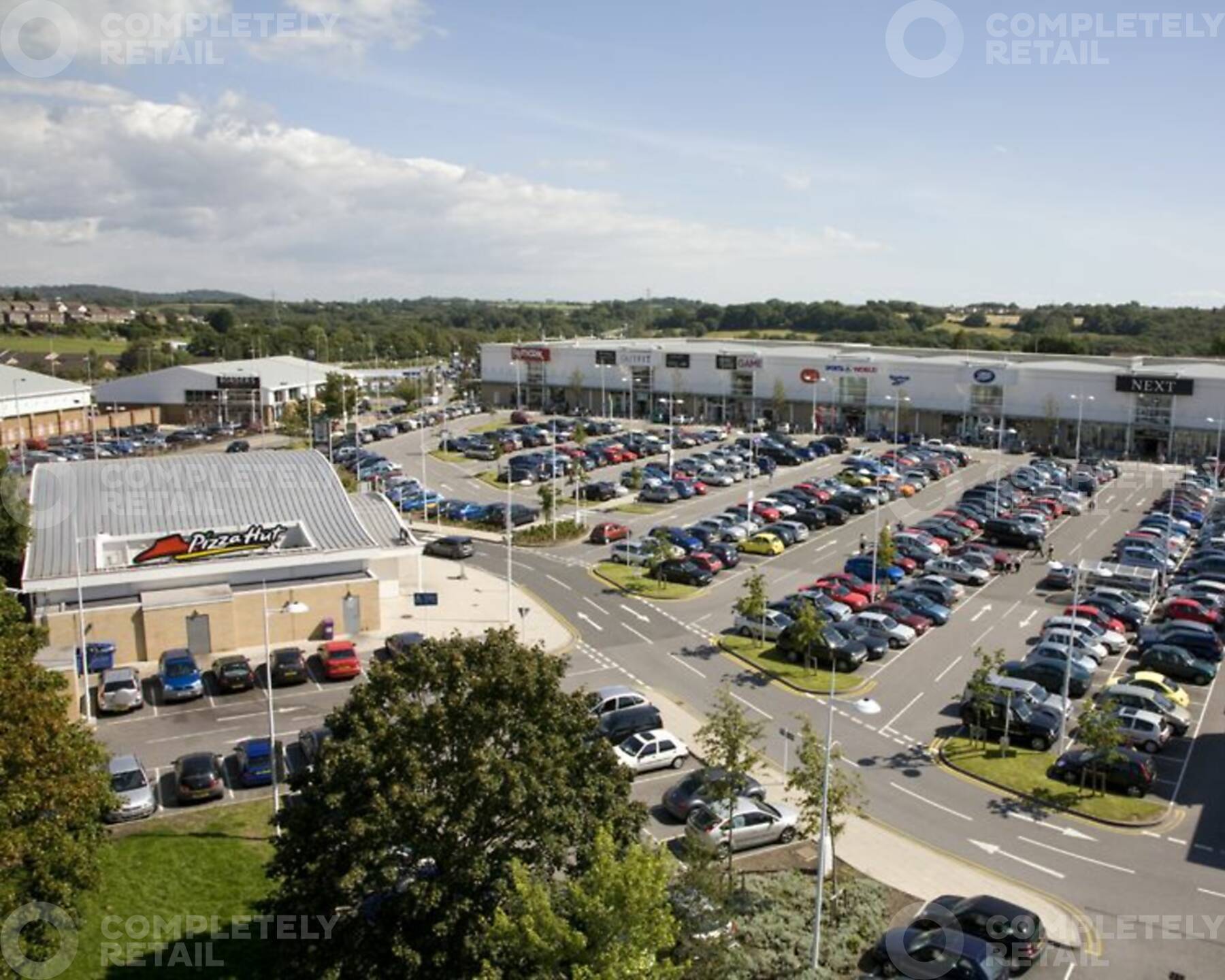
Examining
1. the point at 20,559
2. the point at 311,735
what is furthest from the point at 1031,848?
the point at 20,559

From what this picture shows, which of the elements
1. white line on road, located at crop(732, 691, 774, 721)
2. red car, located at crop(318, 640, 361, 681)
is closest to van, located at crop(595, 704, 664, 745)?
white line on road, located at crop(732, 691, 774, 721)

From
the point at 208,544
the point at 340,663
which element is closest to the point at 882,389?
the point at 208,544

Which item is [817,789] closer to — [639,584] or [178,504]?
[639,584]

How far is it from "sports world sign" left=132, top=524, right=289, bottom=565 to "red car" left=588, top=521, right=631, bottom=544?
17223 millimetres

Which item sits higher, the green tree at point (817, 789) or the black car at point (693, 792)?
the green tree at point (817, 789)

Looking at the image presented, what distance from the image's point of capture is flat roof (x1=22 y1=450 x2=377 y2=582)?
34.5m

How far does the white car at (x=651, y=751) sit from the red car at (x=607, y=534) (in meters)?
23.5

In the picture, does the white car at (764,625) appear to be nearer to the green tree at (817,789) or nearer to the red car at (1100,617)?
the red car at (1100,617)

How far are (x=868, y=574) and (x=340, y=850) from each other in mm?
30943

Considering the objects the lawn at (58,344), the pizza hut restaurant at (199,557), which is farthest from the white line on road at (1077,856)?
the lawn at (58,344)

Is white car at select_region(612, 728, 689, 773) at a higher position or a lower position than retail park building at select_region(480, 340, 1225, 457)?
lower

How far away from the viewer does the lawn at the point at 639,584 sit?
132ft

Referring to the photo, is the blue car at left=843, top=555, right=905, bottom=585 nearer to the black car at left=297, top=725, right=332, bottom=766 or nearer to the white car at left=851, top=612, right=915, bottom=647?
the white car at left=851, top=612, right=915, bottom=647

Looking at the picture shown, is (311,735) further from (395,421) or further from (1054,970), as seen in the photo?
(395,421)
